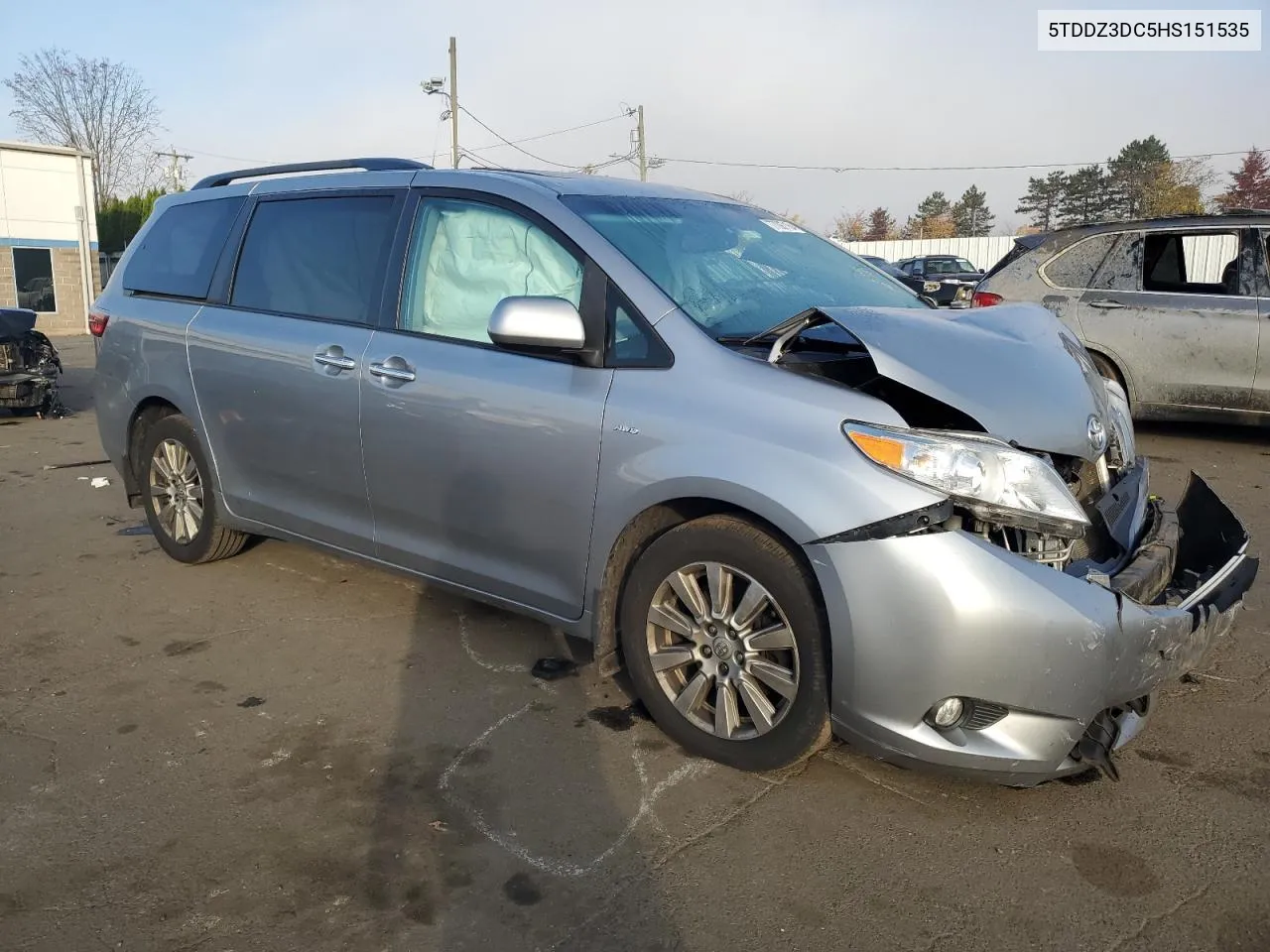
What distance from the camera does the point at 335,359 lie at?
13.5 feet

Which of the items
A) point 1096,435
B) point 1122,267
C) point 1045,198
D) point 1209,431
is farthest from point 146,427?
point 1045,198

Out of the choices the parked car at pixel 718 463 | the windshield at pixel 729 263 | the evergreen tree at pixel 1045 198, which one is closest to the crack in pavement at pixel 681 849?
the parked car at pixel 718 463

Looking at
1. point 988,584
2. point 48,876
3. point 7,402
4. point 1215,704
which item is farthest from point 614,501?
point 7,402

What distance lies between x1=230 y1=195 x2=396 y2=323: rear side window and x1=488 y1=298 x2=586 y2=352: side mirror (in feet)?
3.32

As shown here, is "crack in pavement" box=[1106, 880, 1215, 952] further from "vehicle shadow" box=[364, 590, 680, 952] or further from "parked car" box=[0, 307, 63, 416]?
"parked car" box=[0, 307, 63, 416]

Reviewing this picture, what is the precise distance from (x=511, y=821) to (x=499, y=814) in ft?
0.19

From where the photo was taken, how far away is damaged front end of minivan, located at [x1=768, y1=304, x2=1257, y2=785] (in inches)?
105

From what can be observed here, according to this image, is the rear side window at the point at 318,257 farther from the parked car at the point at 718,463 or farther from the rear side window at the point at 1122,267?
the rear side window at the point at 1122,267

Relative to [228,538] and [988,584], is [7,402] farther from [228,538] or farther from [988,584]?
[988,584]

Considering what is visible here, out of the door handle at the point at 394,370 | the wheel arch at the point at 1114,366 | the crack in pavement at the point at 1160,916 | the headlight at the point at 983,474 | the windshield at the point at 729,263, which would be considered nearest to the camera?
the crack in pavement at the point at 1160,916

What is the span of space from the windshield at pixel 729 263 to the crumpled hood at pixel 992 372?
1.39 feet

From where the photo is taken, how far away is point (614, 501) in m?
3.30

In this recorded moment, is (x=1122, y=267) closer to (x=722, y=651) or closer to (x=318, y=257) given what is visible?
(x=318, y=257)

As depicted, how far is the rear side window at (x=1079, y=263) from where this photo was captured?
8.53 metres
